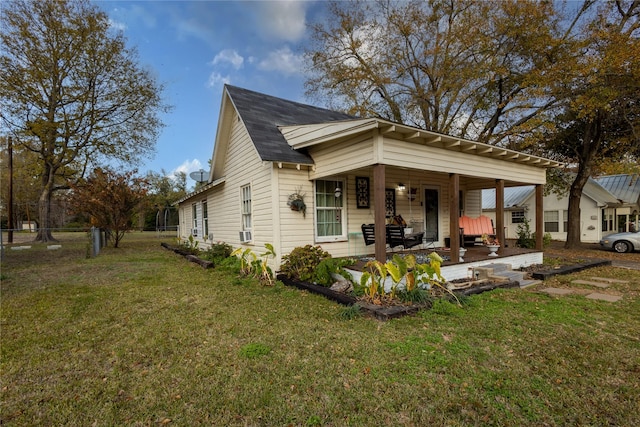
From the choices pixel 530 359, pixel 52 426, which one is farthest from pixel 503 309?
pixel 52 426

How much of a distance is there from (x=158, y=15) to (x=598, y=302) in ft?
44.0

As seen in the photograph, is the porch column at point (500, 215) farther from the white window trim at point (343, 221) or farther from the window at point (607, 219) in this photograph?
the window at point (607, 219)

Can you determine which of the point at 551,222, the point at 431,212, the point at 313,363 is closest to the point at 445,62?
the point at 431,212

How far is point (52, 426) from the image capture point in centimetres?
214

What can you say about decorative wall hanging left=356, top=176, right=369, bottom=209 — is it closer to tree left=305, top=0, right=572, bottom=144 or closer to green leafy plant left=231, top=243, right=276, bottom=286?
green leafy plant left=231, top=243, right=276, bottom=286

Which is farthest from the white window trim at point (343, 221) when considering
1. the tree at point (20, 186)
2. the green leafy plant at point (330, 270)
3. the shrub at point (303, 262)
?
the tree at point (20, 186)

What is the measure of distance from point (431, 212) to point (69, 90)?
20.1 m

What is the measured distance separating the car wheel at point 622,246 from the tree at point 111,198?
2212 cm

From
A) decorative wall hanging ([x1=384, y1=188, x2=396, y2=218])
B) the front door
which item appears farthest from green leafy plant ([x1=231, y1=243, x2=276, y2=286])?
the front door

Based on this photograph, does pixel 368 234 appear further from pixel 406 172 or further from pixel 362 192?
pixel 406 172

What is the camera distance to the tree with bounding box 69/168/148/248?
13.9 meters

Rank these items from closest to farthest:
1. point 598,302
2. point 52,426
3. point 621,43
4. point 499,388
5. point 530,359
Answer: point 52,426, point 499,388, point 530,359, point 598,302, point 621,43

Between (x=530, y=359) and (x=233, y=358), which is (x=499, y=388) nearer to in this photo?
(x=530, y=359)

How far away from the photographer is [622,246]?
12266mm
